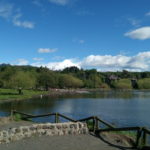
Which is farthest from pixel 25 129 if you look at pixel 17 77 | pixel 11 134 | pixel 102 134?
pixel 17 77

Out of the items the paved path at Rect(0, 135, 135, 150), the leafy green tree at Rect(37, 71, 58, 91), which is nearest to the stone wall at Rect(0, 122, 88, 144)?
the paved path at Rect(0, 135, 135, 150)

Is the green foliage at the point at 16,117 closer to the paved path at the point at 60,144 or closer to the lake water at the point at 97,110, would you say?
the lake water at the point at 97,110

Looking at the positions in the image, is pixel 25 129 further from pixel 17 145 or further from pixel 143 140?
pixel 143 140

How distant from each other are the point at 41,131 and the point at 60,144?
268 cm

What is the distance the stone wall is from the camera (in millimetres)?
18781

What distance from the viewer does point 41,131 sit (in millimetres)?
20516

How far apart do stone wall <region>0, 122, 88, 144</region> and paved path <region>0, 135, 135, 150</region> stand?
20.6 inches

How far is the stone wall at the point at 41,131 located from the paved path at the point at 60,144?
0.52 meters

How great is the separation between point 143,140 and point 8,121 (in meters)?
16.2

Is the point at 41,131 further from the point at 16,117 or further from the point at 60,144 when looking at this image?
the point at 16,117

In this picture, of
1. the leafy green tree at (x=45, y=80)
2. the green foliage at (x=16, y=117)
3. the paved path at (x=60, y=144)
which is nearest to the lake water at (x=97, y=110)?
the green foliage at (x=16, y=117)

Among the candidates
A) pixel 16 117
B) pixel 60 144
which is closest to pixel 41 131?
pixel 60 144

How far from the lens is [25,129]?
1972 centimetres

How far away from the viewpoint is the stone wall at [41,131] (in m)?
18.8
